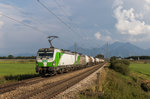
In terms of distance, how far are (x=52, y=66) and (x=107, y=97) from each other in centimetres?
974

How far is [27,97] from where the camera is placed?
8.56m

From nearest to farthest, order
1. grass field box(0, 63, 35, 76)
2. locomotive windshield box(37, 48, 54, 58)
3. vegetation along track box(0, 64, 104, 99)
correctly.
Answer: vegetation along track box(0, 64, 104, 99) < locomotive windshield box(37, 48, 54, 58) < grass field box(0, 63, 35, 76)

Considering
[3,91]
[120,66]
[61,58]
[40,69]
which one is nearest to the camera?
[3,91]

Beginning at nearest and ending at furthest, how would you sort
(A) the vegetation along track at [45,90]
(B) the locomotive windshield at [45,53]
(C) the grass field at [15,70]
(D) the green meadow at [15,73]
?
(A) the vegetation along track at [45,90]
(D) the green meadow at [15,73]
(B) the locomotive windshield at [45,53]
(C) the grass field at [15,70]

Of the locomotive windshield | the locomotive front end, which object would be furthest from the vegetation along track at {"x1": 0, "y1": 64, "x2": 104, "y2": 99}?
the locomotive windshield

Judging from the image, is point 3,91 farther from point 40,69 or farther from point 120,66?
point 120,66

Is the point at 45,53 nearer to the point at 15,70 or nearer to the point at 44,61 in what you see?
the point at 44,61

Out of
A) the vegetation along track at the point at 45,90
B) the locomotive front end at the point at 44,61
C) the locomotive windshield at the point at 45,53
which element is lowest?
the vegetation along track at the point at 45,90

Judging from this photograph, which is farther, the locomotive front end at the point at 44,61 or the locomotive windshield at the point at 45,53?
the locomotive windshield at the point at 45,53

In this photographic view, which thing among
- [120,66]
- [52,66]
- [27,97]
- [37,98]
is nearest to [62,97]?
[37,98]

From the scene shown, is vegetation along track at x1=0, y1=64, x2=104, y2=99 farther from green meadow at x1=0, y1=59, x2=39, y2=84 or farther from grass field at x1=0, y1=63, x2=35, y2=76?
grass field at x1=0, y1=63, x2=35, y2=76

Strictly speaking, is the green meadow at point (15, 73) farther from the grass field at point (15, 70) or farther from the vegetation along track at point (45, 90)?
the vegetation along track at point (45, 90)

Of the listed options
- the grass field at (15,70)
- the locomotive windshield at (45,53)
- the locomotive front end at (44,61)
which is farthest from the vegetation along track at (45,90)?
the grass field at (15,70)

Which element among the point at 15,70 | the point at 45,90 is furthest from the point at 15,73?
the point at 45,90
